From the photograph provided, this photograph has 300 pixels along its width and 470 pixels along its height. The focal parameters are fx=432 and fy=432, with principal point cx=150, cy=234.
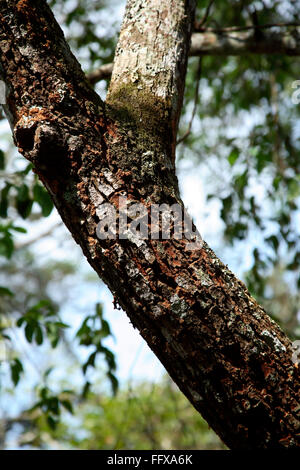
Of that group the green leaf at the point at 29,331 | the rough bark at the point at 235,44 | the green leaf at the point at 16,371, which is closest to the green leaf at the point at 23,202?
the green leaf at the point at 29,331

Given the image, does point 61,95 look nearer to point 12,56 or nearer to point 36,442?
point 12,56

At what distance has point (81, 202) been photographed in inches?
40.9

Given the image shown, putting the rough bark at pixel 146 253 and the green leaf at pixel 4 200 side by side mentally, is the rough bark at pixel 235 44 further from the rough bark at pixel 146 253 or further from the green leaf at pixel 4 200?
the rough bark at pixel 146 253

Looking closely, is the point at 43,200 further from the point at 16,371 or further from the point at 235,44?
the point at 235,44

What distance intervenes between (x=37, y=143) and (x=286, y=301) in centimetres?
565

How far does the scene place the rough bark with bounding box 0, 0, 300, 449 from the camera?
973 millimetres

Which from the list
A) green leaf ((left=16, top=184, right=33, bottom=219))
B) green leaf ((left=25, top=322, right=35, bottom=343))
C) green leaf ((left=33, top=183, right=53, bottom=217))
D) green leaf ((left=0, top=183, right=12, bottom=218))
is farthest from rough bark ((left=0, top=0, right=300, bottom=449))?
green leaf ((left=25, top=322, right=35, bottom=343))

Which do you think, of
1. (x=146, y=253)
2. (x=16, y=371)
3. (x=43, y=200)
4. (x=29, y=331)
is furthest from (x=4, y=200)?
(x=146, y=253)

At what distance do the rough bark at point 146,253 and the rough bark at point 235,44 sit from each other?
1262 millimetres

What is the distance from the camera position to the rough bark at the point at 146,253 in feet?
3.19

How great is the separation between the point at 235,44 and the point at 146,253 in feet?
6.00

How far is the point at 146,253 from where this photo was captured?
39.5 inches

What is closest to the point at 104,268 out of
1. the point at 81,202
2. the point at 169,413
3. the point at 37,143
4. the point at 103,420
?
the point at 81,202

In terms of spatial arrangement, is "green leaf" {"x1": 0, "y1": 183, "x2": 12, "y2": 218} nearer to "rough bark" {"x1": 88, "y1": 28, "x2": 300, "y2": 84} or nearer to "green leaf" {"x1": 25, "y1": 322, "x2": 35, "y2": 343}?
"green leaf" {"x1": 25, "y1": 322, "x2": 35, "y2": 343}
